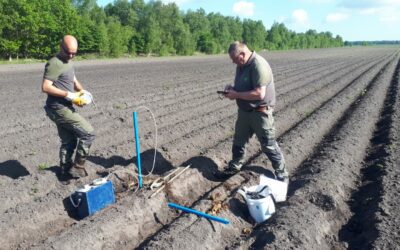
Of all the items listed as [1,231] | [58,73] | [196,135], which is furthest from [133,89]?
[1,231]

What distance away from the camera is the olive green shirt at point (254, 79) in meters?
5.59

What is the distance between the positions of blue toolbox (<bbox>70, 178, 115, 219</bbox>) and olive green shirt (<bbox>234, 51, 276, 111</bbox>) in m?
2.19

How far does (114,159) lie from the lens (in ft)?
24.5

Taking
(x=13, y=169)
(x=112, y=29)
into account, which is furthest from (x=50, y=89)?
(x=112, y=29)

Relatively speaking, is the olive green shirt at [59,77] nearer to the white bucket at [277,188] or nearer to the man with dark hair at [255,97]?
the man with dark hair at [255,97]

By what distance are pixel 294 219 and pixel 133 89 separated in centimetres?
1345

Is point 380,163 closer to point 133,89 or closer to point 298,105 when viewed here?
point 298,105

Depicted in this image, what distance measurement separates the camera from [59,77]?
564cm

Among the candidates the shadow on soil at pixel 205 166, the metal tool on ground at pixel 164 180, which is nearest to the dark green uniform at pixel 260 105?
the shadow on soil at pixel 205 166

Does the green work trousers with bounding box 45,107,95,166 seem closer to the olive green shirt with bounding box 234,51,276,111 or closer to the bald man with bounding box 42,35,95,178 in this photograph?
the bald man with bounding box 42,35,95,178

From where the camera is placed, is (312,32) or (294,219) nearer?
(294,219)

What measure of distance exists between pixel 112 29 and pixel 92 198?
4748 centimetres

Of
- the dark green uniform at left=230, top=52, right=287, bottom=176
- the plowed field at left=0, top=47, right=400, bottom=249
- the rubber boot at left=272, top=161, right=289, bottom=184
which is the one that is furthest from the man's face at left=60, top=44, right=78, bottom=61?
the rubber boot at left=272, top=161, right=289, bottom=184

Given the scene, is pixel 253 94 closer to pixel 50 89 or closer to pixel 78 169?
pixel 50 89
